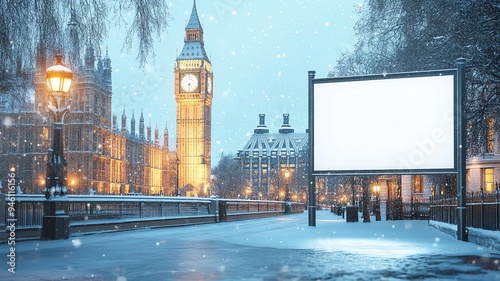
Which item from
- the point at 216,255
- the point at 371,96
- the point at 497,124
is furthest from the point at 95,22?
the point at 497,124

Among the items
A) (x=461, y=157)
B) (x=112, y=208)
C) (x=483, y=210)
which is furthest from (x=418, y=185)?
(x=483, y=210)

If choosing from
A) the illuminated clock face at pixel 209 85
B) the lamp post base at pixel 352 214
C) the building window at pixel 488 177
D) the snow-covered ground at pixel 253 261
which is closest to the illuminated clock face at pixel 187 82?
the illuminated clock face at pixel 209 85

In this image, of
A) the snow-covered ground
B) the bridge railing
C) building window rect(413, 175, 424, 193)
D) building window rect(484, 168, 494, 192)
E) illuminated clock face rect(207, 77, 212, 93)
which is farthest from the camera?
illuminated clock face rect(207, 77, 212, 93)

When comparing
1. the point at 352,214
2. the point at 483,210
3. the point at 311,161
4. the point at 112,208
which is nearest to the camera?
the point at 483,210

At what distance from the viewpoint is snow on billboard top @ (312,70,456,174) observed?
55.8 feet

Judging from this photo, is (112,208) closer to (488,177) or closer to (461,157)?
(461,157)

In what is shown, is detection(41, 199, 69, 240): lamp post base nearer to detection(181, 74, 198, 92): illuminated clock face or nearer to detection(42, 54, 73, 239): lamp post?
detection(42, 54, 73, 239): lamp post

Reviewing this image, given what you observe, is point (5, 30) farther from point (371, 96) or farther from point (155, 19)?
point (371, 96)

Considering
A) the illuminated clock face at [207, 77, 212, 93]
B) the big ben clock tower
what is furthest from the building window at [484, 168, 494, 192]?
the illuminated clock face at [207, 77, 212, 93]

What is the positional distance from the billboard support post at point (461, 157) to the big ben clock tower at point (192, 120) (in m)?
172

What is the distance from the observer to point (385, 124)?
1841cm

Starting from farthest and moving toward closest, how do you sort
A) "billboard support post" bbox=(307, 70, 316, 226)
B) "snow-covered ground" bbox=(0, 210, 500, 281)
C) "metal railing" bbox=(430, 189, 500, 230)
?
"billboard support post" bbox=(307, 70, 316, 226), "metal railing" bbox=(430, 189, 500, 230), "snow-covered ground" bbox=(0, 210, 500, 281)

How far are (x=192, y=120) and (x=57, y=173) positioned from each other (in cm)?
17352

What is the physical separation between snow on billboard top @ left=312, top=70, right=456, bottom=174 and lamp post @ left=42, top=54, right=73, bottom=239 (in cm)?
735
